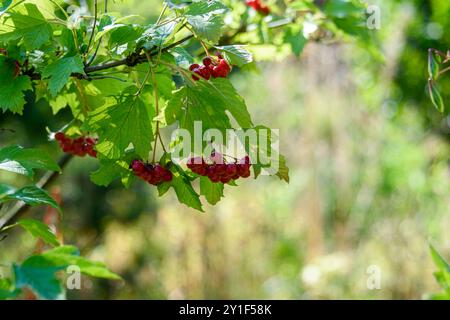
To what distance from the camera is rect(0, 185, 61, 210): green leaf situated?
107cm

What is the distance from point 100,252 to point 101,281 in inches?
14.1

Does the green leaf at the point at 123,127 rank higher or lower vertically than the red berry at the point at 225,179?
higher

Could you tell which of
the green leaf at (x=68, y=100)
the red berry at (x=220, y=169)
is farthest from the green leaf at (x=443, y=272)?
the green leaf at (x=68, y=100)

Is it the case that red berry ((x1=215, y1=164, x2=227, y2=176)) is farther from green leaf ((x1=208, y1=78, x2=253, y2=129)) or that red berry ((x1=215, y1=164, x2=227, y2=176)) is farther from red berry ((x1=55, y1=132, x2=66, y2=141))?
red berry ((x1=55, y1=132, x2=66, y2=141))

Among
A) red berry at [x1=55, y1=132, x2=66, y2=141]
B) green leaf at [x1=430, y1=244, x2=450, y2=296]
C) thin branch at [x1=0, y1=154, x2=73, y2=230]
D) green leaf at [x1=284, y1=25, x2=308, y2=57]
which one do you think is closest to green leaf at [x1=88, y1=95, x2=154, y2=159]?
red berry at [x1=55, y1=132, x2=66, y2=141]

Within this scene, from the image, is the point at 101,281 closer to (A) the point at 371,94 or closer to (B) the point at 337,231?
(B) the point at 337,231

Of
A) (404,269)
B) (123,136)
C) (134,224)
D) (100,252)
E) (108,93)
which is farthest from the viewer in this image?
(134,224)

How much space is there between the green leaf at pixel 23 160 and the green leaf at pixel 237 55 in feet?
1.26

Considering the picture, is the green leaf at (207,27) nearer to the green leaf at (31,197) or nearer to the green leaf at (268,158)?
the green leaf at (268,158)

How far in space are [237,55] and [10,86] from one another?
0.43m

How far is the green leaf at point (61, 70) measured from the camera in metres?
1.07

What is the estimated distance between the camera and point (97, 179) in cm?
122

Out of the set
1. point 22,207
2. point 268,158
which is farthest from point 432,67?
point 22,207
